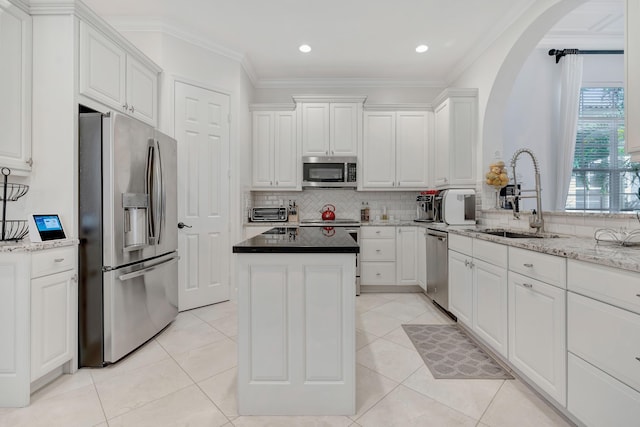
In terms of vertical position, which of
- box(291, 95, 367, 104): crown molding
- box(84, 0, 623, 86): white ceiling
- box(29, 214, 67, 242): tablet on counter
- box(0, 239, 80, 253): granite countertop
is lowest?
box(0, 239, 80, 253): granite countertop

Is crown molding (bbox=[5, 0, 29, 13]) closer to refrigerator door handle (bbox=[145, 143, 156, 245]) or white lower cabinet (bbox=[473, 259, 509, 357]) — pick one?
refrigerator door handle (bbox=[145, 143, 156, 245])

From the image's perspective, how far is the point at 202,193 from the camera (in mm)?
3363

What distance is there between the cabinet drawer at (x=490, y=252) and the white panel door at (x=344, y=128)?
7.51ft

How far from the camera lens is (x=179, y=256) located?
3.07 metres

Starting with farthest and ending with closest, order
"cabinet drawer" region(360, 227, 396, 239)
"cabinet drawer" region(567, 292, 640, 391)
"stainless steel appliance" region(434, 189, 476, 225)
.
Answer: "cabinet drawer" region(360, 227, 396, 239) < "stainless steel appliance" region(434, 189, 476, 225) < "cabinet drawer" region(567, 292, 640, 391)

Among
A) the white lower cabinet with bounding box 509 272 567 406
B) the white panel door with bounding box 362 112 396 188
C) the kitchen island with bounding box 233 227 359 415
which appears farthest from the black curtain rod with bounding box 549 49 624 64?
the kitchen island with bounding box 233 227 359 415

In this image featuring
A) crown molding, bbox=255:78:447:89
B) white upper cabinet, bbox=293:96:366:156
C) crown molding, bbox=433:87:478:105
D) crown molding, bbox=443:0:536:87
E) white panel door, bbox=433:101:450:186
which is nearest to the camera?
crown molding, bbox=443:0:536:87

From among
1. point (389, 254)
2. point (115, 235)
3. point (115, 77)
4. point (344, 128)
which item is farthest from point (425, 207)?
point (115, 77)

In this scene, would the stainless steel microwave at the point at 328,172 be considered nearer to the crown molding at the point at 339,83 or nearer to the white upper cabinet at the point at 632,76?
the crown molding at the point at 339,83

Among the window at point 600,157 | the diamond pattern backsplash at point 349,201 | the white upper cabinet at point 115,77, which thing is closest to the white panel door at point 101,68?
the white upper cabinet at point 115,77

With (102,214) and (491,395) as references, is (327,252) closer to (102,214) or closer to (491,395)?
(491,395)

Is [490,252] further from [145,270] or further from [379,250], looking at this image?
[145,270]

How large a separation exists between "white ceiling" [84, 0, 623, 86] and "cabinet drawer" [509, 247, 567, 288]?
94.0 inches

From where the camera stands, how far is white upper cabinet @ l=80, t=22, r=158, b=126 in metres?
2.17
